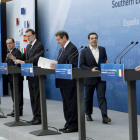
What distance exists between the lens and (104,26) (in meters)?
6.04

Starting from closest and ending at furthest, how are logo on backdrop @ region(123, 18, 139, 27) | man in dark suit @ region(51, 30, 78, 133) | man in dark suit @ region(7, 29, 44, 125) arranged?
man in dark suit @ region(51, 30, 78, 133), man in dark suit @ region(7, 29, 44, 125), logo on backdrop @ region(123, 18, 139, 27)

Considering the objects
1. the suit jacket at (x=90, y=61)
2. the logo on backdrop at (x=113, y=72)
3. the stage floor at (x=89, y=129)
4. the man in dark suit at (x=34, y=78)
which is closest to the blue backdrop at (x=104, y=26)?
the stage floor at (x=89, y=129)

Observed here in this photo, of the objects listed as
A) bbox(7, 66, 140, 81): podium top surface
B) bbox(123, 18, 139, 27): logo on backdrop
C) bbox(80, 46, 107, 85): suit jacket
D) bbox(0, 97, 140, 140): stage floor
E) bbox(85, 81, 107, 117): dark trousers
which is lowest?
bbox(0, 97, 140, 140): stage floor

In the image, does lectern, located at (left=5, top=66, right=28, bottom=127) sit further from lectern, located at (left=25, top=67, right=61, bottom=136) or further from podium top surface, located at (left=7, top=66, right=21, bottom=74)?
lectern, located at (left=25, top=67, right=61, bottom=136)

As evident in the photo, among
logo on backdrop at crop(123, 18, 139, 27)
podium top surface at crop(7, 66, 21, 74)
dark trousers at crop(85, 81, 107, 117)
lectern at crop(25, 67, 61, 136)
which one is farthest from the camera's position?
logo on backdrop at crop(123, 18, 139, 27)

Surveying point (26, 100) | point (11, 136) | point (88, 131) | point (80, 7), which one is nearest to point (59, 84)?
point (88, 131)

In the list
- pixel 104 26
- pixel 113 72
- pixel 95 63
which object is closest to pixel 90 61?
pixel 95 63

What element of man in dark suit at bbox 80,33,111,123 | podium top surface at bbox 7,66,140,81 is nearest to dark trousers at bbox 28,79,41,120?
podium top surface at bbox 7,66,140,81

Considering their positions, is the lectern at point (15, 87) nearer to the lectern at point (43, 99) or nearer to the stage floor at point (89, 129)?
the stage floor at point (89, 129)

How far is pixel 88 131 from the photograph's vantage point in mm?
4207

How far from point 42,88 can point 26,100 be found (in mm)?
3906

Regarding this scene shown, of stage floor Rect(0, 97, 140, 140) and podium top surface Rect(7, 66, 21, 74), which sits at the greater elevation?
podium top surface Rect(7, 66, 21, 74)

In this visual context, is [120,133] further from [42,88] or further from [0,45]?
[0,45]

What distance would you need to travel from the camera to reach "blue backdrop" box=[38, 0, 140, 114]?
550cm
